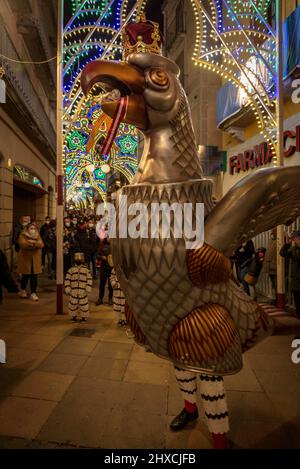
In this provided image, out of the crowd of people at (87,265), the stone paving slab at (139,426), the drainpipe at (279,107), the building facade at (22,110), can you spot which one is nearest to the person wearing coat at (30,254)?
the crowd of people at (87,265)

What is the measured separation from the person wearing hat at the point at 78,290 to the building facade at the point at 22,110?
4276mm

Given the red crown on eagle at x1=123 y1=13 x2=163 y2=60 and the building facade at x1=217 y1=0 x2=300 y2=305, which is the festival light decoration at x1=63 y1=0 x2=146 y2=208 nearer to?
the red crown on eagle at x1=123 y1=13 x2=163 y2=60

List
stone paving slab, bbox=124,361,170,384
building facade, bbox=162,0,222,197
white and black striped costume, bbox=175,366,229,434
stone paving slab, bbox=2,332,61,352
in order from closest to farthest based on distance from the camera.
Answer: white and black striped costume, bbox=175,366,229,434 < stone paving slab, bbox=124,361,170,384 < stone paving slab, bbox=2,332,61,352 < building facade, bbox=162,0,222,197

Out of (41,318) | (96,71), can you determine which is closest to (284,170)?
(96,71)

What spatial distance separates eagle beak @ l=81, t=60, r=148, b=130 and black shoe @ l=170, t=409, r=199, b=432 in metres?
2.05

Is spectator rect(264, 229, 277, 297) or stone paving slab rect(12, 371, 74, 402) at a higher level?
spectator rect(264, 229, 277, 297)

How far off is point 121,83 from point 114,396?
8.17ft

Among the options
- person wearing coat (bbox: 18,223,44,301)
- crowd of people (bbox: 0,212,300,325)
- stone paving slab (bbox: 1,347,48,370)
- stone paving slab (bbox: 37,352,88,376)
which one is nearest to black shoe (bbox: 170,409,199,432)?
stone paving slab (bbox: 37,352,88,376)

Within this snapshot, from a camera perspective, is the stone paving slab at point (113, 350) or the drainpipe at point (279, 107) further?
the drainpipe at point (279, 107)

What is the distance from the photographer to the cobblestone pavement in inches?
93.0

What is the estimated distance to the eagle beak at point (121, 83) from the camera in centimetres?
170

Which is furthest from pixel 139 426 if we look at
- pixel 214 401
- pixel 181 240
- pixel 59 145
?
pixel 59 145

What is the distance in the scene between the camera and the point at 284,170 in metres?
1.75

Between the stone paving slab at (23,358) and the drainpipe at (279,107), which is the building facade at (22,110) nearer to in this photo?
the drainpipe at (279,107)
